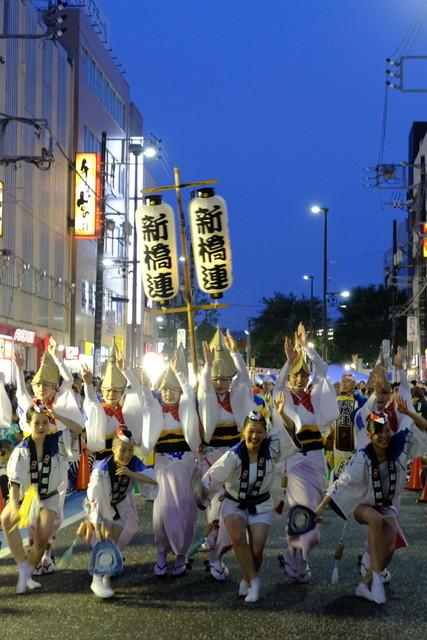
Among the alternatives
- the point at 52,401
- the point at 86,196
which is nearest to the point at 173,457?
the point at 52,401

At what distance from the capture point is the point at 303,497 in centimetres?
927

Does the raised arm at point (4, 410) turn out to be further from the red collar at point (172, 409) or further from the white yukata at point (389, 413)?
the white yukata at point (389, 413)

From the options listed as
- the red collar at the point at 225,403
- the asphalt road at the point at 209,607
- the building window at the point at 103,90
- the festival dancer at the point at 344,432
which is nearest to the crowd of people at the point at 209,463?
the red collar at the point at 225,403

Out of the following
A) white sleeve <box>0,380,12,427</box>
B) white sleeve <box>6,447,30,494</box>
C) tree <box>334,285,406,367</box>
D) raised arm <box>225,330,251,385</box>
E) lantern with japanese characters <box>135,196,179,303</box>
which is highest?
tree <box>334,285,406,367</box>

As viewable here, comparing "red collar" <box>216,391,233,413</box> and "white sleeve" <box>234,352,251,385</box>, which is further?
"white sleeve" <box>234,352,251,385</box>

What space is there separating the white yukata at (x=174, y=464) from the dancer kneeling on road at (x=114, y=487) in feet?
1.40

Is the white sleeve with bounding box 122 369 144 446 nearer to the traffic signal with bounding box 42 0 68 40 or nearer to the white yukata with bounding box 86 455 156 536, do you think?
the white yukata with bounding box 86 455 156 536

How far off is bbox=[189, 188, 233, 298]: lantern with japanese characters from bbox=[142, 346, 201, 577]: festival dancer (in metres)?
4.57

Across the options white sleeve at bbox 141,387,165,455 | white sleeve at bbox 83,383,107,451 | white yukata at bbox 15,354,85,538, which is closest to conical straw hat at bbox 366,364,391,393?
white sleeve at bbox 141,387,165,455

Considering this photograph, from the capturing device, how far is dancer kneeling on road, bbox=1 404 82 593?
8570mm

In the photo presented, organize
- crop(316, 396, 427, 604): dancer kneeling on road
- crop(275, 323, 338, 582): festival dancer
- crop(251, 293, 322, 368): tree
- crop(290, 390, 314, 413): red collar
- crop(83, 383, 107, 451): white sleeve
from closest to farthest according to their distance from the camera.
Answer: crop(316, 396, 427, 604): dancer kneeling on road
crop(275, 323, 338, 582): festival dancer
crop(83, 383, 107, 451): white sleeve
crop(290, 390, 314, 413): red collar
crop(251, 293, 322, 368): tree

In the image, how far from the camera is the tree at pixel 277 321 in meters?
82.8

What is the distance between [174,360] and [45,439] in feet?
5.54

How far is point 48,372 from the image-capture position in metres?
9.72
